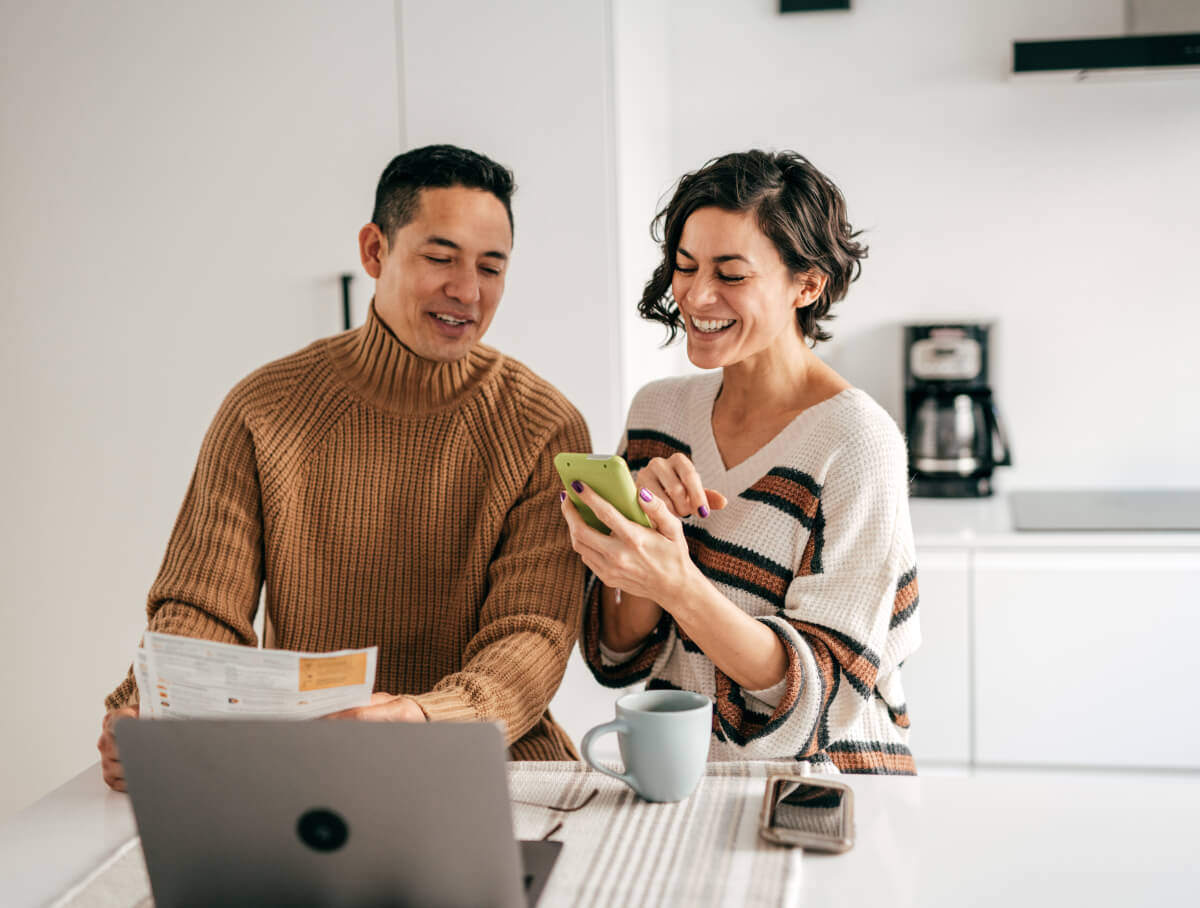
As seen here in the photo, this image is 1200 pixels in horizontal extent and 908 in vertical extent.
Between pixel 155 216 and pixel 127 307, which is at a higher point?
pixel 155 216

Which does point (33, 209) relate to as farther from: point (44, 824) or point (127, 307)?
point (44, 824)

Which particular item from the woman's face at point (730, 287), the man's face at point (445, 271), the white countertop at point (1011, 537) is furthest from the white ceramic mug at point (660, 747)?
the white countertop at point (1011, 537)

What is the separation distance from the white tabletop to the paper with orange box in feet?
0.50

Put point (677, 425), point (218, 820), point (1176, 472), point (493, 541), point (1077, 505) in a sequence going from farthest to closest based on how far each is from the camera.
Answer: point (1176, 472) → point (1077, 505) → point (677, 425) → point (493, 541) → point (218, 820)

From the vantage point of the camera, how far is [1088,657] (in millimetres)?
2258

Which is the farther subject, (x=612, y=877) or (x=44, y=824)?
(x=44, y=824)

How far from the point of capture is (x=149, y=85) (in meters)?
2.14

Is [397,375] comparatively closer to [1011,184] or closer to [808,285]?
[808,285]

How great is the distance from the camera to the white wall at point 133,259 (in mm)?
2121

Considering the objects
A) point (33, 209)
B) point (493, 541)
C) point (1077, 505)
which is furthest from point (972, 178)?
point (33, 209)

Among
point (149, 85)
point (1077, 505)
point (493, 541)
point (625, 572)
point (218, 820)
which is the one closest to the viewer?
point (218, 820)

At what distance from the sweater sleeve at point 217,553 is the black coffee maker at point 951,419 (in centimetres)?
168

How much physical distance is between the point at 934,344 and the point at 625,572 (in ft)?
5.54

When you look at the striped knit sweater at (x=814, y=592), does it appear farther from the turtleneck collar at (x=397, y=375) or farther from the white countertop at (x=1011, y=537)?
the white countertop at (x=1011, y=537)
